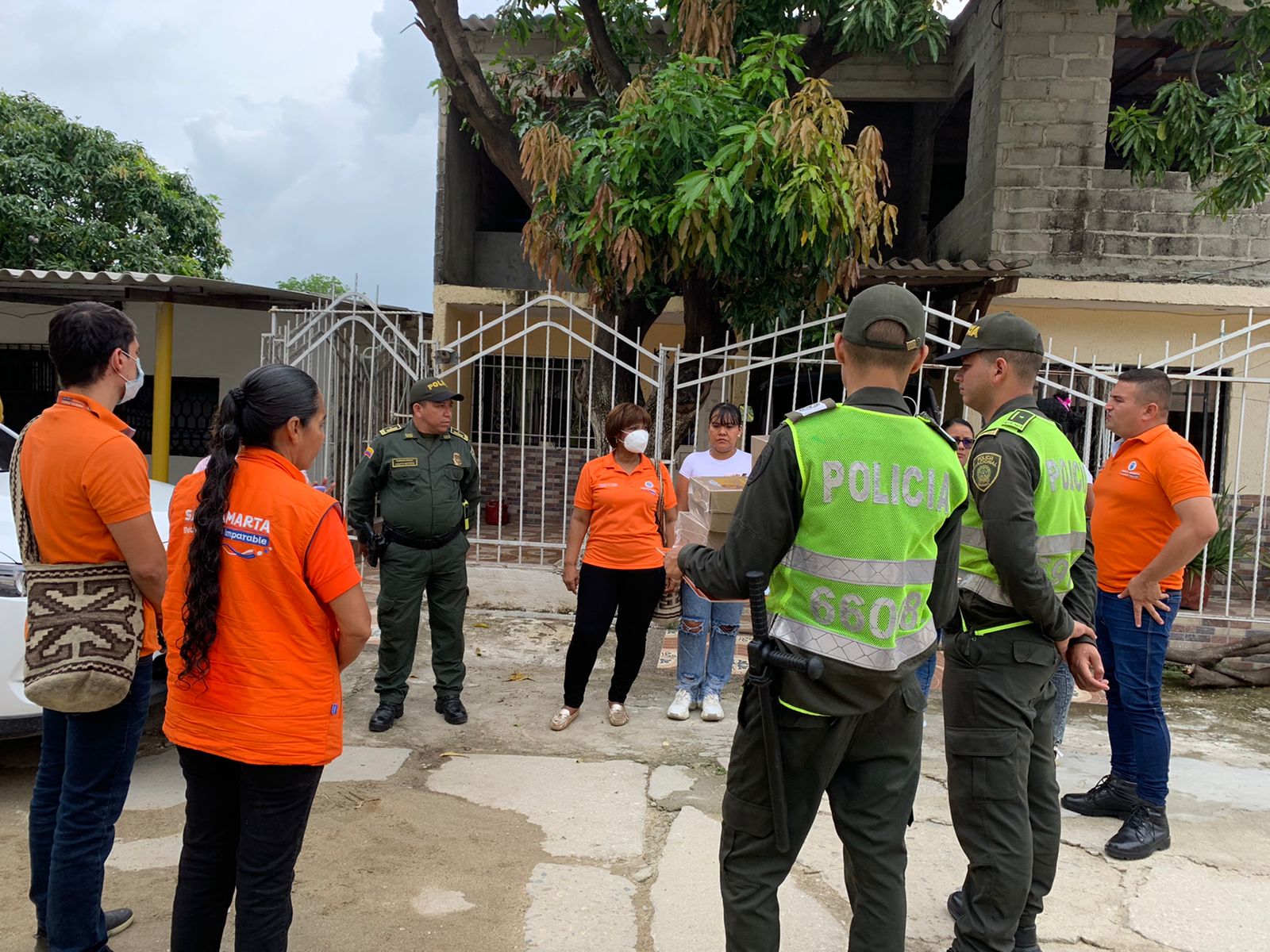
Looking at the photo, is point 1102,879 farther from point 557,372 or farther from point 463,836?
point 557,372

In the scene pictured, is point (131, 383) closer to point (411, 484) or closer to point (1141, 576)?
point (411, 484)

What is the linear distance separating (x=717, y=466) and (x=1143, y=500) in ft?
6.94

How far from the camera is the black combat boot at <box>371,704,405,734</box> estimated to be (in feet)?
14.8

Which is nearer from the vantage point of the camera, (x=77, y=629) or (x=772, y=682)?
(x=772, y=682)

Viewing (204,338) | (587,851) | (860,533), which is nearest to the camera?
(860,533)

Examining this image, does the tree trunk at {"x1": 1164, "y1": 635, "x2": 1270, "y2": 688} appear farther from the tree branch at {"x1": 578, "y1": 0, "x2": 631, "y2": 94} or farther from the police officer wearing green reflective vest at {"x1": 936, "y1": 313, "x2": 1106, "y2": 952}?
the tree branch at {"x1": 578, "y1": 0, "x2": 631, "y2": 94}

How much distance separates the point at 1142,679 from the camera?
350 centimetres

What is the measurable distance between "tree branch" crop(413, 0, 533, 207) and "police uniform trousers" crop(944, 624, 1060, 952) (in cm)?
566

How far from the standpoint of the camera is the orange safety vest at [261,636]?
2096mm

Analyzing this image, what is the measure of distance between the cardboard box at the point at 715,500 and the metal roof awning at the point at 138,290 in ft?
18.6

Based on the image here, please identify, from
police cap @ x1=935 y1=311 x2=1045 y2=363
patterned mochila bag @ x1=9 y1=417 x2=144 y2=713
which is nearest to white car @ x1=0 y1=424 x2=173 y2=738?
patterned mochila bag @ x1=9 y1=417 x2=144 y2=713

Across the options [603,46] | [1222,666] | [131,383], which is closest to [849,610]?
[131,383]

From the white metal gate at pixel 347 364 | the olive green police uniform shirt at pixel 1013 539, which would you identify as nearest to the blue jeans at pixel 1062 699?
the olive green police uniform shirt at pixel 1013 539

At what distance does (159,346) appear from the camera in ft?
29.7
